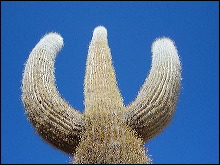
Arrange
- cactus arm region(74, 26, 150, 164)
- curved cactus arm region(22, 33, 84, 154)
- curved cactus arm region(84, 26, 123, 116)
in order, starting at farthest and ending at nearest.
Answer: curved cactus arm region(84, 26, 123, 116) → curved cactus arm region(22, 33, 84, 154) → cactus arm region(74, 26, 150, 164)

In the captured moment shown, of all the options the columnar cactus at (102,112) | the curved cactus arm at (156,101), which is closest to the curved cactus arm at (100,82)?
the columnar cactus at (102,112)

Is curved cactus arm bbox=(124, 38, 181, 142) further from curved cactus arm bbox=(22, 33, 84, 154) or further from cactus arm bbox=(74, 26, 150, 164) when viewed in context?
curved cactus arm bbox=(22, 33, 84, 154)

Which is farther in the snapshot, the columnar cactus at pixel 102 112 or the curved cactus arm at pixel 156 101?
the curved cactus arm at pixel 156 101

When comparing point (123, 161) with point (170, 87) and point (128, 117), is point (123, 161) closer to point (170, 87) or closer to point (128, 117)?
point (128, 117)

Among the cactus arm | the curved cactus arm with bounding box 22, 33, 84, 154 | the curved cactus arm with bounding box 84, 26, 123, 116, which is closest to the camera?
the cactus arm

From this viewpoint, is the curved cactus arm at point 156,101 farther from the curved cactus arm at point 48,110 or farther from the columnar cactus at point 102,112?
the curved cactus arm at point 48,110

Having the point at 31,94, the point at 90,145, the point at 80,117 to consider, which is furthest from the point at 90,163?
the point at 31,94

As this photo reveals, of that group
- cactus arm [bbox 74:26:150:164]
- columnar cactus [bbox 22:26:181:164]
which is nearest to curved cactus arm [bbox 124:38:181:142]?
columnar cactus [bbox 22:26:181:164]

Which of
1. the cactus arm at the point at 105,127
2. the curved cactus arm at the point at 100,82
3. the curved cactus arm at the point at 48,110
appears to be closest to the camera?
the cactus arm at the point at 105,127
